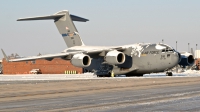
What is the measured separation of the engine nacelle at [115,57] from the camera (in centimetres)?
4291

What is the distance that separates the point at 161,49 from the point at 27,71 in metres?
45.1

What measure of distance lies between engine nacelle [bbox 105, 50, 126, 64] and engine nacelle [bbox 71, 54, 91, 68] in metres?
2.17

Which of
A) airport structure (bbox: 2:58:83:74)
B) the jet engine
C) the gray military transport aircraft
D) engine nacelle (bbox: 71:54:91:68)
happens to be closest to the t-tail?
the gray military transport aircraft

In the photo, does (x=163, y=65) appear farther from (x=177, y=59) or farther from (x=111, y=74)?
(x=111, y=74)

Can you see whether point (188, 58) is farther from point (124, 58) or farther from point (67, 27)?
point (67, 27)

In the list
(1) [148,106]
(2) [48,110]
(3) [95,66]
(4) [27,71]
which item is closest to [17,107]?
(2) [48,110]

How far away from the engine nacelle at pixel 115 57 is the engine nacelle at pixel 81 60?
2169mm

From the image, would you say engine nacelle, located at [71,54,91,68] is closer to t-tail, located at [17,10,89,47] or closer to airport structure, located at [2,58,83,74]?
t-tail, located at [17,10,89,47]

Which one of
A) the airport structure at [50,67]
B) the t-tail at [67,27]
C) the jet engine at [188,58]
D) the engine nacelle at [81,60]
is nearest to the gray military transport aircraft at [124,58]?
the engine nacelle at [81,60]

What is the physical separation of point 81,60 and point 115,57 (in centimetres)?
374

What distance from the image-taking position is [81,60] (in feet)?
139

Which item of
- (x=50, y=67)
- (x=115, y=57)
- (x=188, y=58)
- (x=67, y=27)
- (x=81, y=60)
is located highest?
(x=67, y=27)

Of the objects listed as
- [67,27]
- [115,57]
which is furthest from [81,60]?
[67,27]

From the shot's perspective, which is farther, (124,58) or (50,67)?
(50,67)
